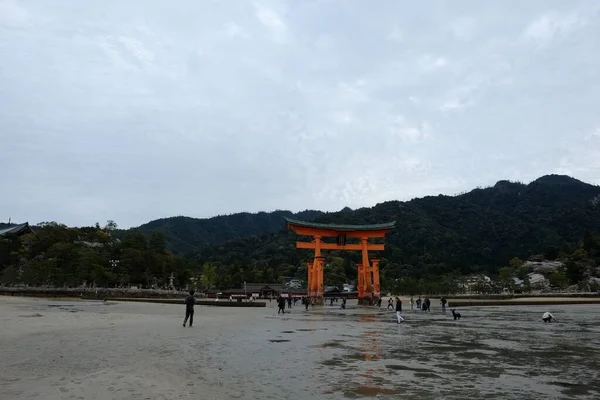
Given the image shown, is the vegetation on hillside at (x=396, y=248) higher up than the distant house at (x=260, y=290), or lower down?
higher up

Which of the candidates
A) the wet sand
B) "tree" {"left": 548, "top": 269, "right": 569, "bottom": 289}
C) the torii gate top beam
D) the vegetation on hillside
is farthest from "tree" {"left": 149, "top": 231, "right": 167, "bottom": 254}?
"tree" {"left": 548, "top": 269, "right": 569, "bottom": 289}

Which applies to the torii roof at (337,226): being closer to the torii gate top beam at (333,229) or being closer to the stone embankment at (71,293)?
the torii gate top beam at (333,229)

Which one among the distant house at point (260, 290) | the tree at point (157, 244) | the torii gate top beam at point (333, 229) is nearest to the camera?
the torii gate top beam at point (333, 229)

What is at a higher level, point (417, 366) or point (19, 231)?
point (19, 231)

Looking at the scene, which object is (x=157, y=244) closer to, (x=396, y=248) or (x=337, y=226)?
(x=337, y=226)

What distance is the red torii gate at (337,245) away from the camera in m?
44.8

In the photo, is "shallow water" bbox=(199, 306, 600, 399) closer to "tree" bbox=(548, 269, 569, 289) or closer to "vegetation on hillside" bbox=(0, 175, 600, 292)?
"vegetation on hillside" bbox=(0, 175, 600, 292)

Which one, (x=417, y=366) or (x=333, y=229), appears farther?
(x=333, y=229)

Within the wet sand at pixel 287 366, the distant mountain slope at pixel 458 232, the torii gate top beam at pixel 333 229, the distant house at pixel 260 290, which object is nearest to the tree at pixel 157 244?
the distant house at pixel 260 290

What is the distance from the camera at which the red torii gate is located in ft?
147

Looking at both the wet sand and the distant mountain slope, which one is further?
the distant mountain slope

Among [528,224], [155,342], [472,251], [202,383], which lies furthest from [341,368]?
[528,224]

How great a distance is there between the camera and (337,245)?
153 ft

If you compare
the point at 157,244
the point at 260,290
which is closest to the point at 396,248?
the point at 260,290
